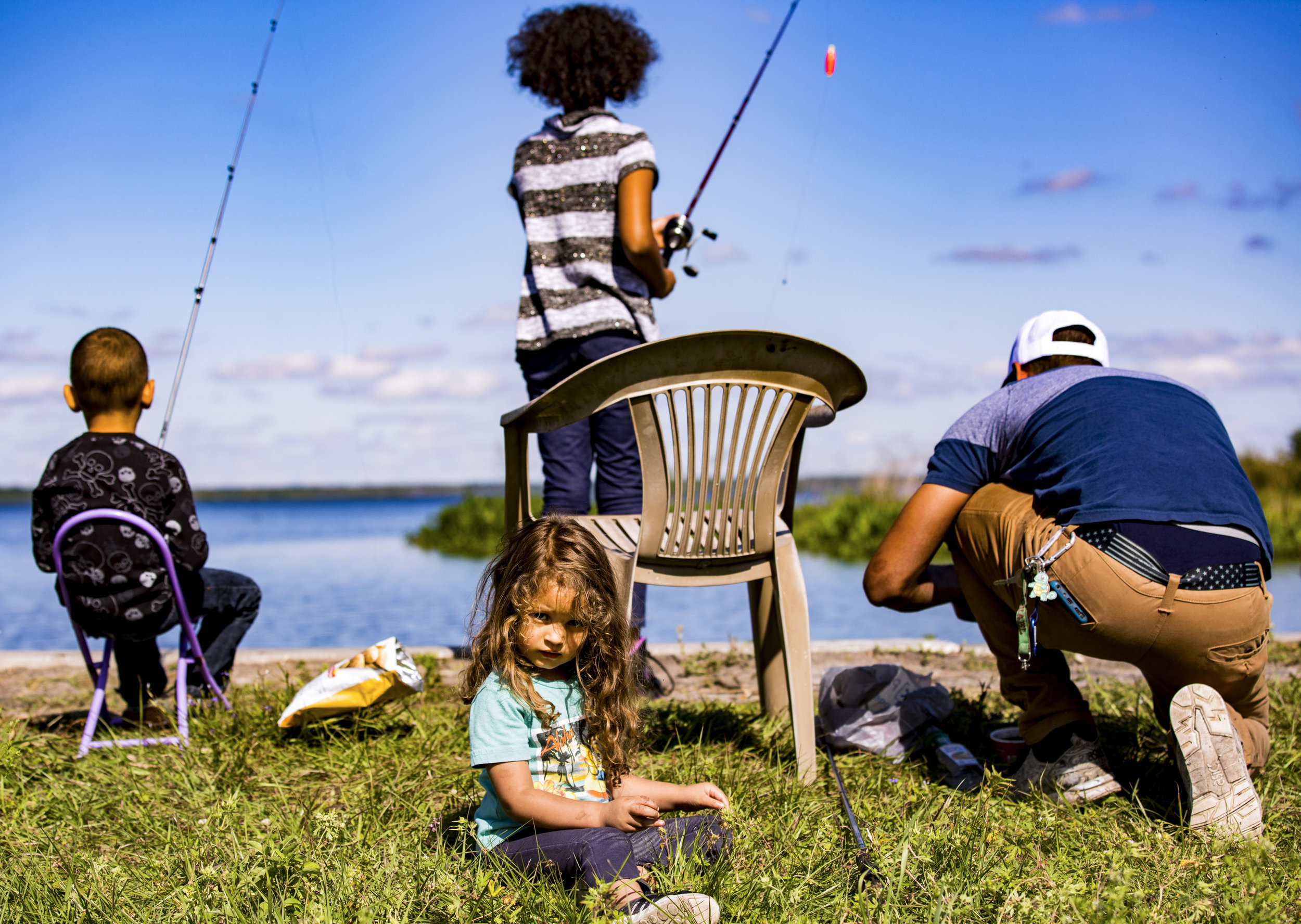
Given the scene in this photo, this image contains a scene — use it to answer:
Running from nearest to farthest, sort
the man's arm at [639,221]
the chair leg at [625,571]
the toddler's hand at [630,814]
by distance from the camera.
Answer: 1. the toddler's hand at [630,814]
2. the chair leg at [625,571]
3. the man's arm at [639,221]

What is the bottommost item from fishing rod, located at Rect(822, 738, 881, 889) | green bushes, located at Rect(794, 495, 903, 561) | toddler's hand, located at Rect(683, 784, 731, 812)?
green bushes, located at Rect(794, 495, 903, 561)

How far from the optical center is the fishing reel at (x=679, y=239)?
4.12 m

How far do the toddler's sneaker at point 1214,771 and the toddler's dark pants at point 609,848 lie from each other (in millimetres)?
1063

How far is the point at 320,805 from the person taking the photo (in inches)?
97.7

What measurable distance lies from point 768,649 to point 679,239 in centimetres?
187

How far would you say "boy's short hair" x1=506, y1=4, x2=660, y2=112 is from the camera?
377cm

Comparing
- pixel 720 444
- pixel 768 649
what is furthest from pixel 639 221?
pixel 768 649

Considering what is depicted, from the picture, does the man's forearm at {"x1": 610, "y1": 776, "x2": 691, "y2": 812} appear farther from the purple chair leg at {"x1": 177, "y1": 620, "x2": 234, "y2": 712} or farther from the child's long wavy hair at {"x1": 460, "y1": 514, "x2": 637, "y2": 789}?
the purple chair leg at {"x1": 177, "y1": 620, "x2": 234, "y2": 712}

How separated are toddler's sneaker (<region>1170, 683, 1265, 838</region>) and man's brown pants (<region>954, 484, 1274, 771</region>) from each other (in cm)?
16

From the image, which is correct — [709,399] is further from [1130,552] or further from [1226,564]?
[1226,564]

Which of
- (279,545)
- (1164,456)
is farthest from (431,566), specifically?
(1164,456)

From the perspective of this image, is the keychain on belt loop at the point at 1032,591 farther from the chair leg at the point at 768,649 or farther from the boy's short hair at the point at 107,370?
the boy's short hair at the point at 107,370

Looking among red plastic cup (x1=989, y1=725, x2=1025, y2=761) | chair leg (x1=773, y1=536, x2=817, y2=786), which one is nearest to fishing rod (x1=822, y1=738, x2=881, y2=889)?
chair leg (x1=773, y1=536, x2=817, y2=786)

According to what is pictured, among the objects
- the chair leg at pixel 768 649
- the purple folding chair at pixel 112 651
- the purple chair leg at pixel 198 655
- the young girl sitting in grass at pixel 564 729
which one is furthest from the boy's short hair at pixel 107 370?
the chair leg at pixel 768 649
